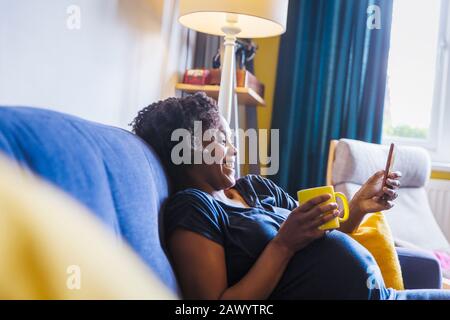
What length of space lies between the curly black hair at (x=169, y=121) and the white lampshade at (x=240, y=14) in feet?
2.81

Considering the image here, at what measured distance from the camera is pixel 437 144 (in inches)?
118

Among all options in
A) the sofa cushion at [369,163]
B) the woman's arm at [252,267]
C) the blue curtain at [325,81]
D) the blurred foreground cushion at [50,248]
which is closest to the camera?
the blurred foreground cushion at [50,248]

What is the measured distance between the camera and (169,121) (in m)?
1.09

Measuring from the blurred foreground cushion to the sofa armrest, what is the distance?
1.06 m

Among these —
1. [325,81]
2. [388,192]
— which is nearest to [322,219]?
[388,192]

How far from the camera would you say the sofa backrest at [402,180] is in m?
2.22

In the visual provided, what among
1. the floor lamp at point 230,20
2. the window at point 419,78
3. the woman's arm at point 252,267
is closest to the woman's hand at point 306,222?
the woman's arm at point 252,267

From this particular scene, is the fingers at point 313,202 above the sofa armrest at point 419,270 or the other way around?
above

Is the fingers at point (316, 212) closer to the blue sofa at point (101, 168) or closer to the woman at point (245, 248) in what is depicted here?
the woman at point (245, 248)

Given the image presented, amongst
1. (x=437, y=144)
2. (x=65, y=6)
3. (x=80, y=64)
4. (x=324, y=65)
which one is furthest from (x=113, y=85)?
(x=437, y=144)

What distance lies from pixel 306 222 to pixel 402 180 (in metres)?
1.72

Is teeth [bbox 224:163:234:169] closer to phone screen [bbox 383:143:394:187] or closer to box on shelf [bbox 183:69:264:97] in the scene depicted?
phone screen [bbox 383:143:394:187]

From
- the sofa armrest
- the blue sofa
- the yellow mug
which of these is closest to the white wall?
the blue sofa

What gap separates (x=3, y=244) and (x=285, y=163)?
7.91 feet
